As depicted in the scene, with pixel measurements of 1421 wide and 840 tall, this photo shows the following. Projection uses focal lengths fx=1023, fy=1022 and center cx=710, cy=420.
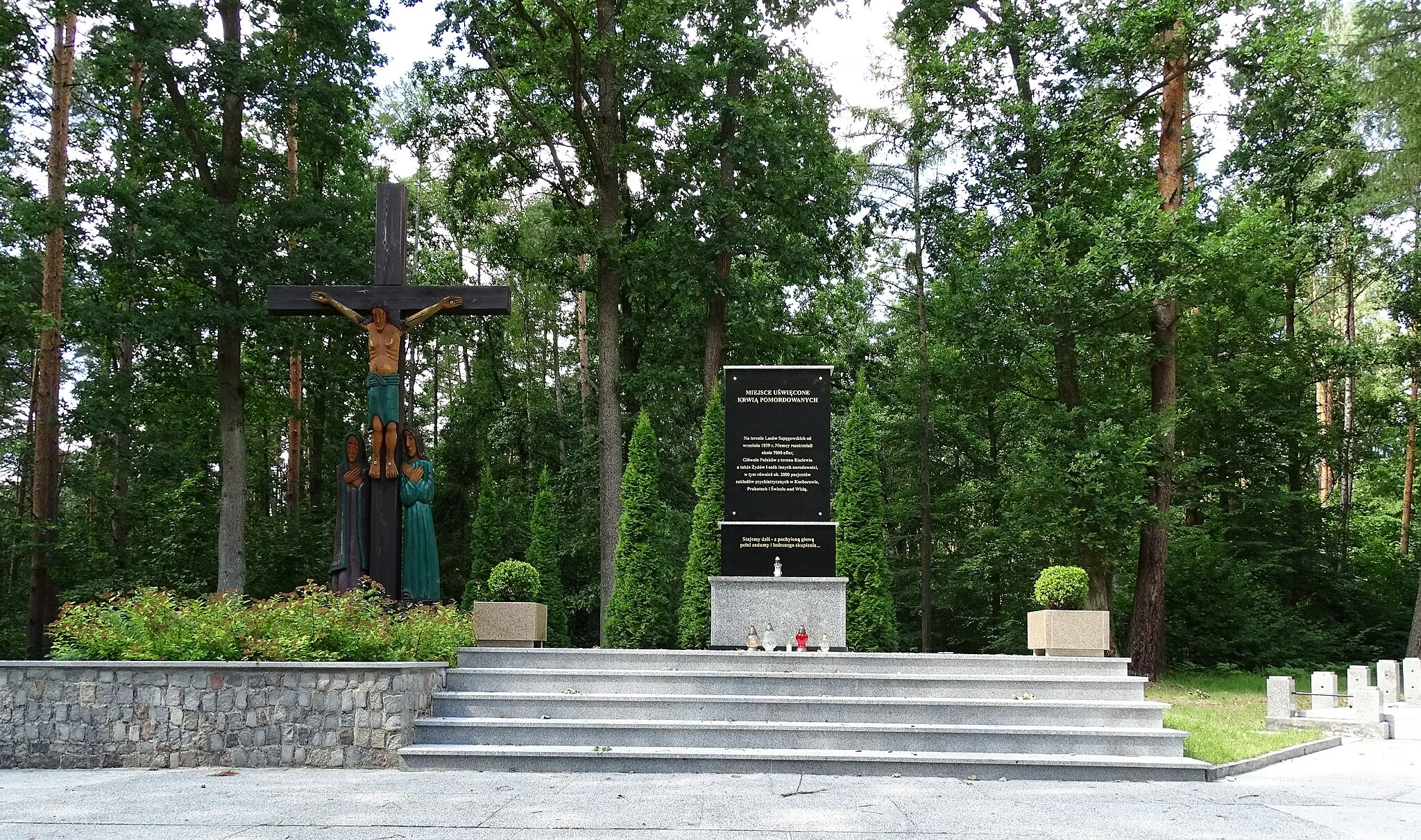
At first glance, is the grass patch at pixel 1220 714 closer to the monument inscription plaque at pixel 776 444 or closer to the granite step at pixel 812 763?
the granite step at pixel 812 763

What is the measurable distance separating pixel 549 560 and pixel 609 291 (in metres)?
4.91

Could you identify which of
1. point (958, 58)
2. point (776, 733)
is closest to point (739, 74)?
point (958, 58)

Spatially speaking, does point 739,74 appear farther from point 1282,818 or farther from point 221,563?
point 1282,818

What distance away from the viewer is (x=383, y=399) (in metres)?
11.2

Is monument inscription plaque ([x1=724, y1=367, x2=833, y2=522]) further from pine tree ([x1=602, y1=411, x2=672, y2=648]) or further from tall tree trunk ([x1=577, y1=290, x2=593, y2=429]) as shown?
tall tree trunk ([x1=577, y1=290, x2=593, y2=429])

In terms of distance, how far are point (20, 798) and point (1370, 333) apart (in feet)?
99.5

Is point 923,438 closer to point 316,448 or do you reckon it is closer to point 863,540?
point 863,540

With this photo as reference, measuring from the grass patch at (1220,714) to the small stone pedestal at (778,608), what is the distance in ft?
12.3

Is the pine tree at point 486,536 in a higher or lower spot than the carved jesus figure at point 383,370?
lower

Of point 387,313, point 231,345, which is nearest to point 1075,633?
point 387,313

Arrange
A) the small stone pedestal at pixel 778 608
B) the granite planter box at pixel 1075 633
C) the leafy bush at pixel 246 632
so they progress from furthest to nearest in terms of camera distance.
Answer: the small stone pedestal at pixel 778 608
the granite planter box at pixel 1075 633
the leafy bush at pixel 246 632

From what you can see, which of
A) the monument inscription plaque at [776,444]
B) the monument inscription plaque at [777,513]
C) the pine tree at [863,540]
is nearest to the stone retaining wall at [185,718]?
the monument inscription plaque at [777,513]

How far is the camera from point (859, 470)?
51.7 ft

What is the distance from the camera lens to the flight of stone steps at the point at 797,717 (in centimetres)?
823
